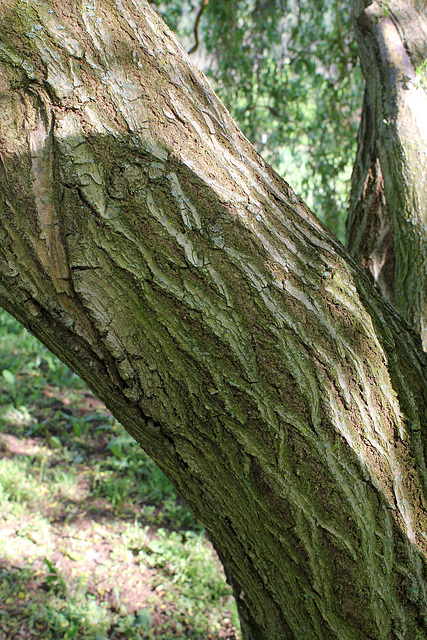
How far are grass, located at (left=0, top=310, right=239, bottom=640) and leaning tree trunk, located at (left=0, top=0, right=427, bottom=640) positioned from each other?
1768 mm

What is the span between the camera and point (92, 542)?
9.55 ft

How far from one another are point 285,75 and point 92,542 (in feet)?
12.1

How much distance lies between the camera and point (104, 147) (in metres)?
1.02

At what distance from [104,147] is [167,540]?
256cm

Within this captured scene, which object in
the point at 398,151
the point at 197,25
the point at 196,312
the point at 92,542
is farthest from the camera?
the point at 197,25

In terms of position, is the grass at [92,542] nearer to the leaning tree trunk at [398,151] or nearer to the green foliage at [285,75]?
the leaning tree trunk at [398,151]

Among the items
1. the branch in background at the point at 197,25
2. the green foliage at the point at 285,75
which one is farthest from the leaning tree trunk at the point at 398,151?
the branch in background at the point at 197,25

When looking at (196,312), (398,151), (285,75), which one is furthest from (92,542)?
(285,75)

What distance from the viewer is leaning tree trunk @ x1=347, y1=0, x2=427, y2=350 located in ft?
5.27

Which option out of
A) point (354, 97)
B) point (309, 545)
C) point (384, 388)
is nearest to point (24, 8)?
point (384, 388)

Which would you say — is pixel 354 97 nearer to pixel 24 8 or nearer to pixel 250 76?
pixel 250 76

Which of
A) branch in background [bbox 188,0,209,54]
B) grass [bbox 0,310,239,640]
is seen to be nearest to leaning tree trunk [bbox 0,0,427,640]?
grass [bbox 0,310,239,640]

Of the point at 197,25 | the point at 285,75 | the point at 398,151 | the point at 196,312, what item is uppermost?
the point at 197,25

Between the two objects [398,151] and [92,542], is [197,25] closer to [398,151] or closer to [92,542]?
[398,151]
